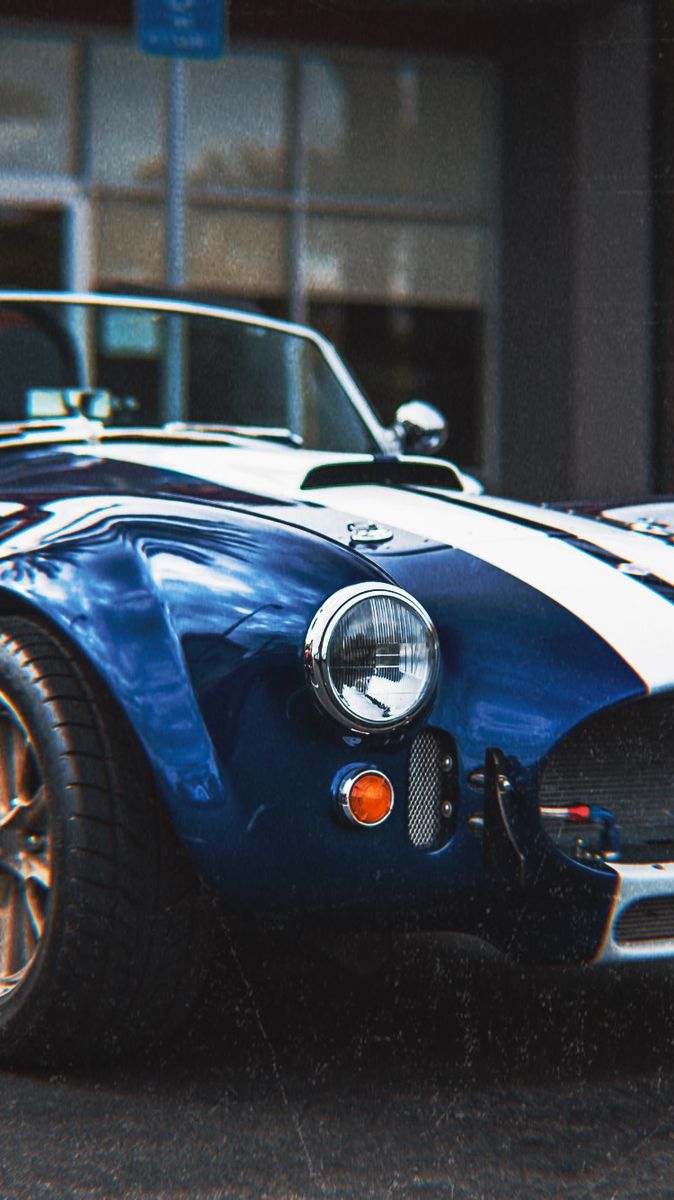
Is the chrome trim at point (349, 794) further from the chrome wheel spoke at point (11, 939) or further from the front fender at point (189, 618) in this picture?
the chrome wheel spoke at point (11, 939)

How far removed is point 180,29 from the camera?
743 cm

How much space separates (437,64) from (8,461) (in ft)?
30.8

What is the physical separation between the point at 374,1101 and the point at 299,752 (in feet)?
1.74

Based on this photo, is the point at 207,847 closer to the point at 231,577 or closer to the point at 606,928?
the point at 231,577

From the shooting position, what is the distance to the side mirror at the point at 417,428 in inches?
196

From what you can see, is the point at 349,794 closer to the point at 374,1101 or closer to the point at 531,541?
the point at 374,1101

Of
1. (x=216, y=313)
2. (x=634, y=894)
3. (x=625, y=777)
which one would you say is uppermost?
(x=216, y=313)

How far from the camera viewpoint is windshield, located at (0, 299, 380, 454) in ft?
14.3

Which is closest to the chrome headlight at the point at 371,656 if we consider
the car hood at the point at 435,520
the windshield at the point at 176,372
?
the car hood at the point at 435,520

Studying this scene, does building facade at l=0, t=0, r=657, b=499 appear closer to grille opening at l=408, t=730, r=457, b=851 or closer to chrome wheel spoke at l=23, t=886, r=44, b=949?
chrome wheel spoke at l=23, t=886, r=44, b=949

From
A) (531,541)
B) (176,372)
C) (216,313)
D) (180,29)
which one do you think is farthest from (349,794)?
(180,29)

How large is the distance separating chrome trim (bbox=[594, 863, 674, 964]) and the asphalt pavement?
20cm

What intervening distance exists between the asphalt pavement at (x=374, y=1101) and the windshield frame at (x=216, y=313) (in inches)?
67.9

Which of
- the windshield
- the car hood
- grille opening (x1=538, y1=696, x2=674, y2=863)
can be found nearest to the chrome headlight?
the car hood
